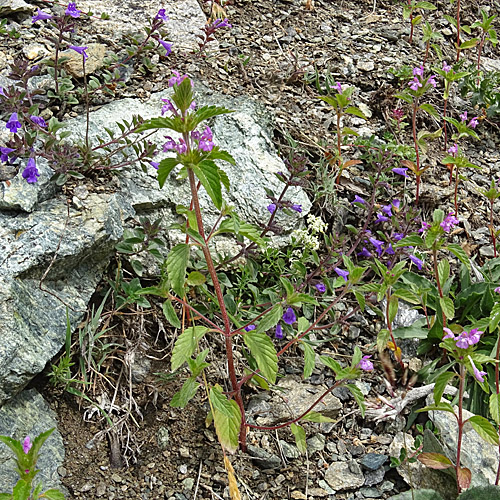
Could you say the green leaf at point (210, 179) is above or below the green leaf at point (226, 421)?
above

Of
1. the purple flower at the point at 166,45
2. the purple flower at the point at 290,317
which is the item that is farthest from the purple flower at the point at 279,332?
the purple flower at the point at 166,45

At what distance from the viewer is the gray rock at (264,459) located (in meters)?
2.50

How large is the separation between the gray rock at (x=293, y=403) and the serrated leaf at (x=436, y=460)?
20.8 inches

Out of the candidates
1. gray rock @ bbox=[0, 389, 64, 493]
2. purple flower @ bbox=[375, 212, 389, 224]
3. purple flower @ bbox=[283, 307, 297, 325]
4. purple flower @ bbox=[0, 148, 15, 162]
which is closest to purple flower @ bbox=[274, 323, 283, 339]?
purple flower @ bbox=[283, 307, 297, 325]

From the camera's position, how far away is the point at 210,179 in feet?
6.04

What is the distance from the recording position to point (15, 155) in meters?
2.61

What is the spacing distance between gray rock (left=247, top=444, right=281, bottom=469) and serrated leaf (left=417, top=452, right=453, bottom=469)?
623mm

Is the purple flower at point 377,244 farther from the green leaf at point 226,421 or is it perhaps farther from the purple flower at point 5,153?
the purple flower at point 5,153

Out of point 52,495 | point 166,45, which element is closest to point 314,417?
point 52,495

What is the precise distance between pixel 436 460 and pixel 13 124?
93.3 inches

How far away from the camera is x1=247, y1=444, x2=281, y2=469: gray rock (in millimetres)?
2496

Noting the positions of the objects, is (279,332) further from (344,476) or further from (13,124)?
(13,124)

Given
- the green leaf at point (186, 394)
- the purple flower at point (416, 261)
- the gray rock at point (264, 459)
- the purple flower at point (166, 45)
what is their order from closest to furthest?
the green leaf at point (186, 394)
the gray rock at point (264, 459)
the purple flower at point (416, 261)
the purple flower at point (166, 45)

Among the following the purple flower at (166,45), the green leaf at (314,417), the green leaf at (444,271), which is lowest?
the green leaf at (314,417)
